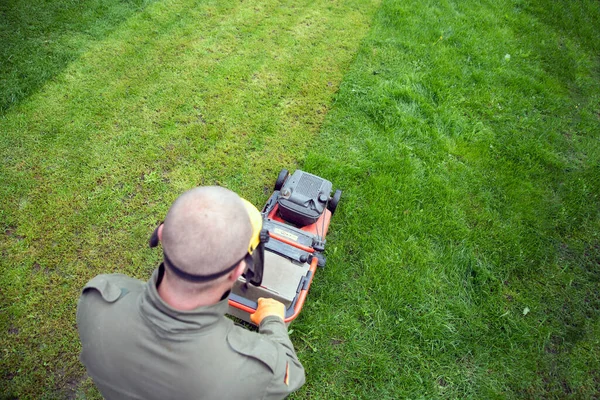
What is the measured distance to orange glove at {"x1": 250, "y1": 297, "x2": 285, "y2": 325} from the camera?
91.0 inches

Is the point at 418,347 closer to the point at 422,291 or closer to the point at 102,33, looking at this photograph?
the point at 422,291

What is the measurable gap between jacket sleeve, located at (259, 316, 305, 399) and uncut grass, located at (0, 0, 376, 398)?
1.56 meters

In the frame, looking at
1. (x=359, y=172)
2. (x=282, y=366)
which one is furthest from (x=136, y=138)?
(x=282, y=366)

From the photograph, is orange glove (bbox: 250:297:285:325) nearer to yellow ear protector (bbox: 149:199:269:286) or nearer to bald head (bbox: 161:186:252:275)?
yellow ear protector (bbox: 149:199:269:286)

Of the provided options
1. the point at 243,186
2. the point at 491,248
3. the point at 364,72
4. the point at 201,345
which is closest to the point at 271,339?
the point at 201,345

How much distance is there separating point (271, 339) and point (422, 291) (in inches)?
71.4

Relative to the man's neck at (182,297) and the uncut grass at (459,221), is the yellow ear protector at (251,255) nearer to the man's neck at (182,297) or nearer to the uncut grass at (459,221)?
the man's neck at (182,297)

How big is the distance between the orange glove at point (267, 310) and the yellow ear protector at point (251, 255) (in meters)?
0.14

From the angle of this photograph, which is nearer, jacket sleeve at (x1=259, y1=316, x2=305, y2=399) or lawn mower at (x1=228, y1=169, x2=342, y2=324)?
jacket sleeve at (x1=259, y1=316, x2=305, y2=399)

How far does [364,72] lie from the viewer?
16.8ft

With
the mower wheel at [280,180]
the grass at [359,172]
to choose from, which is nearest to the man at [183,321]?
the grass at [359,172]

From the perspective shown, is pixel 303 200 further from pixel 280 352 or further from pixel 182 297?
pixel 182 297

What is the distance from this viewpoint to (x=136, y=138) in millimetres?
4113

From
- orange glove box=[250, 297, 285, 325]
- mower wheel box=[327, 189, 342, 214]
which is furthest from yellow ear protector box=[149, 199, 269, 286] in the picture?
mower wheel box=[327, 189, 342, 214]
